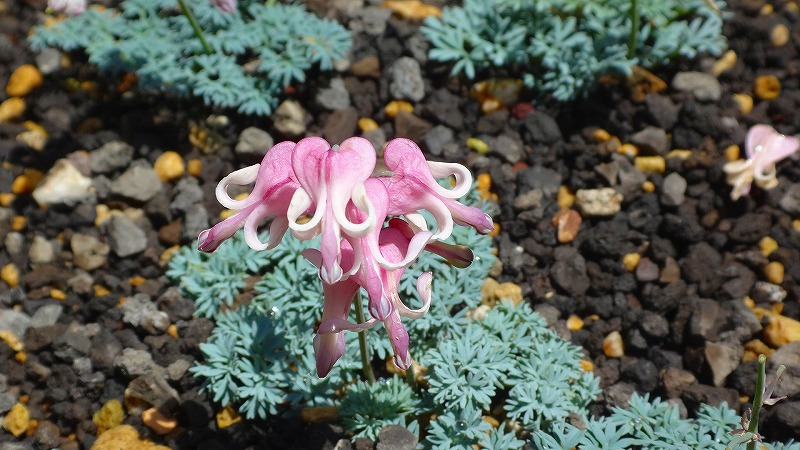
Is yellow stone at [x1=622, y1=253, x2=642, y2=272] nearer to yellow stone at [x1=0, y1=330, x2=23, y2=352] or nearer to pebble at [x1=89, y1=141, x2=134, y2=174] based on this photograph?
pebble at [x1=89, y1=141, x2=134, y2=174]

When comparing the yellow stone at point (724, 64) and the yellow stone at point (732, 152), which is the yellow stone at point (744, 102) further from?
the yellow stone at point (732, 152)

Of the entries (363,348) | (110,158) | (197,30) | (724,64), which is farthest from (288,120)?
(724,64)

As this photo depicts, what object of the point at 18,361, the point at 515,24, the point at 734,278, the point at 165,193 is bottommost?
the point at 18,361

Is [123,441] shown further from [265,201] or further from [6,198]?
[6,198]

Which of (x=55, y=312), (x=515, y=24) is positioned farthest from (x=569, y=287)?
(x=55, y=312)

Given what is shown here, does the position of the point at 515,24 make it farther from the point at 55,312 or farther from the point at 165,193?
the point at 55,312

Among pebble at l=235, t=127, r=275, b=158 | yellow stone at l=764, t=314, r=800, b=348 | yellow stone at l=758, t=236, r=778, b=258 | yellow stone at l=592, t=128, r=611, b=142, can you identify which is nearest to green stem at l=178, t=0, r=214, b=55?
pebble at l=235, t=127, r=275, b=158
